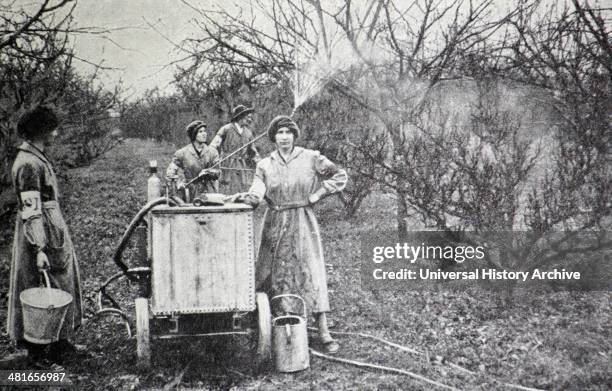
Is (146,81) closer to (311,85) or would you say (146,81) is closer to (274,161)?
(311,85)

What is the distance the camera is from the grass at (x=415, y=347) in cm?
365

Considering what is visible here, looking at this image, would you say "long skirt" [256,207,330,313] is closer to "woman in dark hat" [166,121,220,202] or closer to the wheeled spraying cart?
the wheeled spraying cart

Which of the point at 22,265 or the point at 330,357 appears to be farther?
the point at 330,357

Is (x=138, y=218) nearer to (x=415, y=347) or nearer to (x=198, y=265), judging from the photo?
(x=198, y=265)

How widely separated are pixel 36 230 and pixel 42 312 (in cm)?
56

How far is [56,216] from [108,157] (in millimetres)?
18465

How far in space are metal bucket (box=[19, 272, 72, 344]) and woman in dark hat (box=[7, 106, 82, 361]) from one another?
177 millimetres

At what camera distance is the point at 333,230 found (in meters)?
8.38

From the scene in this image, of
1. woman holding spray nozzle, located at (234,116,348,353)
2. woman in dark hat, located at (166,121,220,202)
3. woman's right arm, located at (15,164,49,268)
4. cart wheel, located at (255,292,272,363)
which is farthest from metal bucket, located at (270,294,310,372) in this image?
woman in dark hat, located at (166,121,220,202)

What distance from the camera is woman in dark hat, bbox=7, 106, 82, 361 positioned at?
3559mm

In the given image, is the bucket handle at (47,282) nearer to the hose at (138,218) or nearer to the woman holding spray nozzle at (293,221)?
the hose at (138,218)

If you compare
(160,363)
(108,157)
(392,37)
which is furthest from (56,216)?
(108,157)

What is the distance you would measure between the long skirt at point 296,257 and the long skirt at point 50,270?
1537mm

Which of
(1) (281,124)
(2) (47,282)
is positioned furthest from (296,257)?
(2) (47,282)
